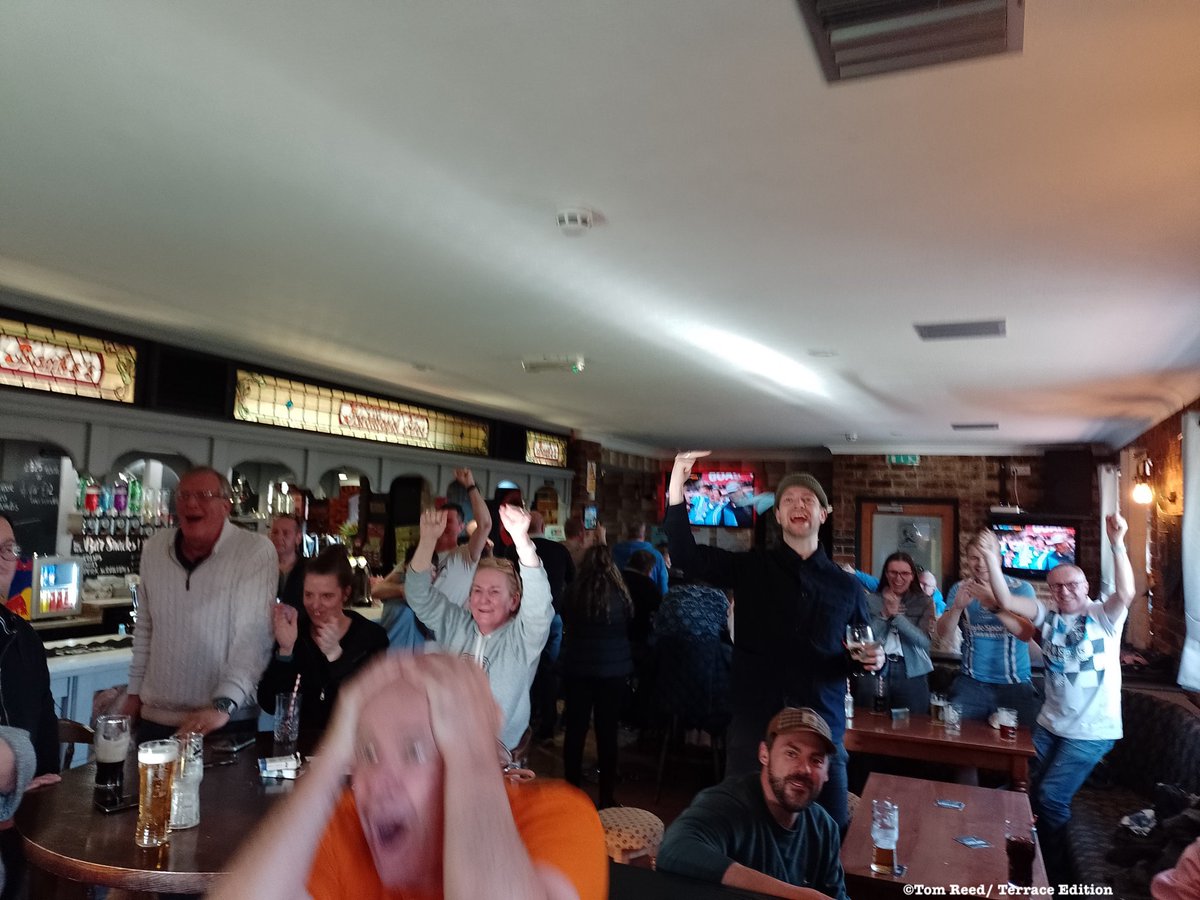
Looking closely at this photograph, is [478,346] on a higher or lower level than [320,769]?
higher

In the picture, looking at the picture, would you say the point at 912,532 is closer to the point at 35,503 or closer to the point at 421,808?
the point at 35,503

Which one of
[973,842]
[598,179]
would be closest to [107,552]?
[598,179]

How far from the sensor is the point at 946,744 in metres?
4.23

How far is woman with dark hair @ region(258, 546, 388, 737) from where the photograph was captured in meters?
2.88

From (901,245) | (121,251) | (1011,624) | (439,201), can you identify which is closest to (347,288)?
(121,251)

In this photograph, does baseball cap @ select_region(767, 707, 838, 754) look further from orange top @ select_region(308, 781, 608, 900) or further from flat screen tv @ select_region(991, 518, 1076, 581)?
flat screen tv @ select_region(991, 518, 1076, 581)

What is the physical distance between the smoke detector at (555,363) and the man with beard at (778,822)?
10.4ft

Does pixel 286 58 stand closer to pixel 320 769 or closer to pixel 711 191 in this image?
pixel 711 191

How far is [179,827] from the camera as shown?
2.03m

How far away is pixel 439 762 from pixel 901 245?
2.65 meters

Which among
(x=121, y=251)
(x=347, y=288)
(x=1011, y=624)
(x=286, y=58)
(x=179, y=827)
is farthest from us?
(x=1011, y=624)

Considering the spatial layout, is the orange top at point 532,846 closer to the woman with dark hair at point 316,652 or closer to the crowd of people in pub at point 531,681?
the crowd of people in pub at point 531,681

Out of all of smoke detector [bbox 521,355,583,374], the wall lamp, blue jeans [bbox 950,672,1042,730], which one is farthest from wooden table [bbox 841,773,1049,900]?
the wall lamp

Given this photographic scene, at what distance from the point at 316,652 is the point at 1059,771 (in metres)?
3.67
